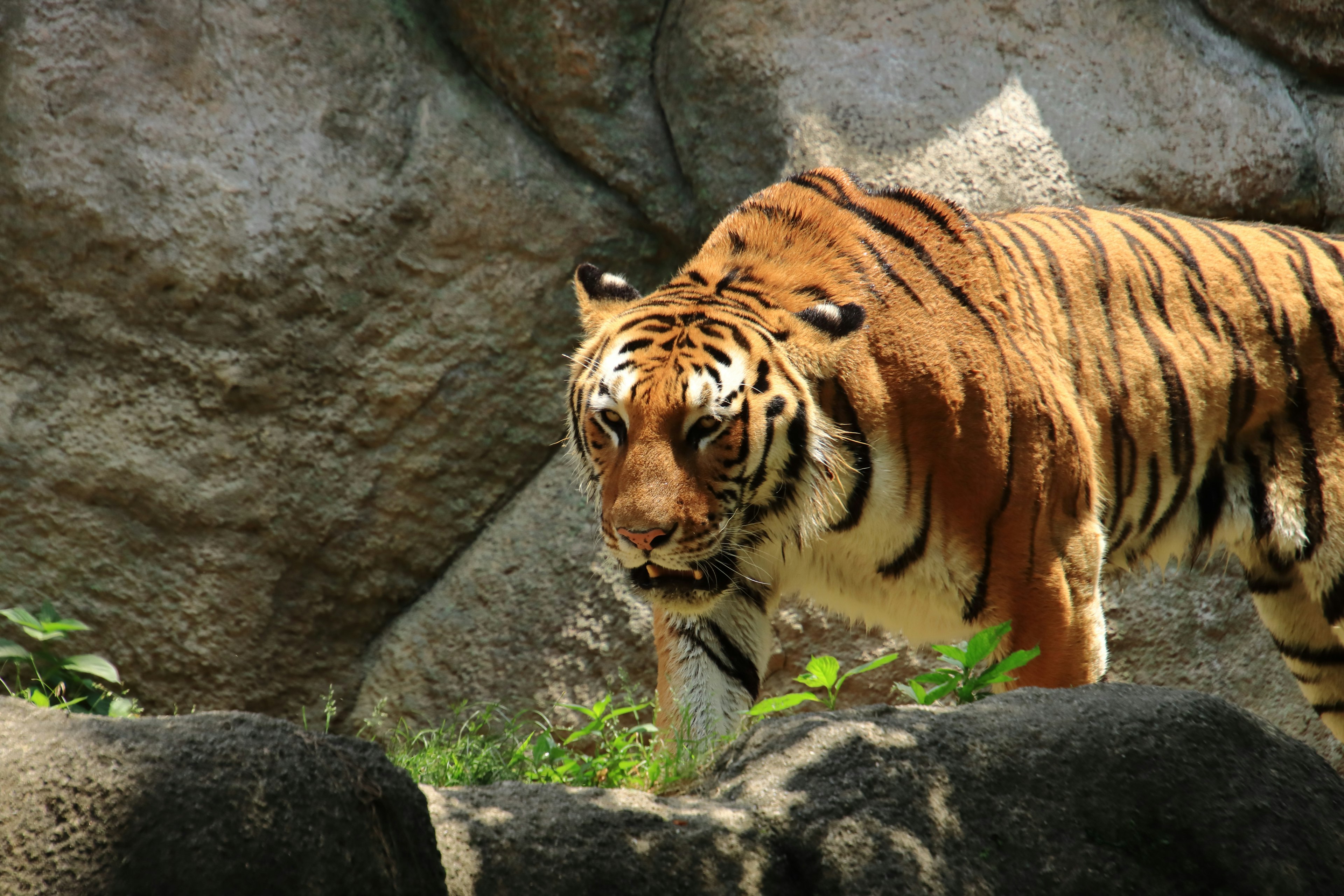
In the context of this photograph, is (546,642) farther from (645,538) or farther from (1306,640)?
(1306,640)

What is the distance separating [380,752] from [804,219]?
7.40ft

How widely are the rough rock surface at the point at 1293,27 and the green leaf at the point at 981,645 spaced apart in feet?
14.0

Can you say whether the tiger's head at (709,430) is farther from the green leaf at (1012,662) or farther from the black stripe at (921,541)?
the green leaf at (1012,662)

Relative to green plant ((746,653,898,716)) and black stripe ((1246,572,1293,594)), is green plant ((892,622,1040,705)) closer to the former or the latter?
green plant ((746,653,898,716))

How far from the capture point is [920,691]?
2.68 m

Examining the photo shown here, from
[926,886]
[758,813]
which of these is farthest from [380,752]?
[926,886]

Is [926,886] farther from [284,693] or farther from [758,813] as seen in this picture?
[284,693]

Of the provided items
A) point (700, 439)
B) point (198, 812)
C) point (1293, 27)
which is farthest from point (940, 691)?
point (1293, 27)

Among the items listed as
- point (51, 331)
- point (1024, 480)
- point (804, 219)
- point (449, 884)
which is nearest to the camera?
point (449, 884)

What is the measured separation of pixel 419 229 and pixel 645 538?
104 inches

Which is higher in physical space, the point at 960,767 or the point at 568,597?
the point at 960,767

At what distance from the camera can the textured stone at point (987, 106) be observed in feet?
16.9

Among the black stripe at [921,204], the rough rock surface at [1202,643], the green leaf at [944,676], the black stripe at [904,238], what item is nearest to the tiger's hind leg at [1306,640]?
the rough rock surface at [1202,643]

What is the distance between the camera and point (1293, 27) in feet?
18.3
